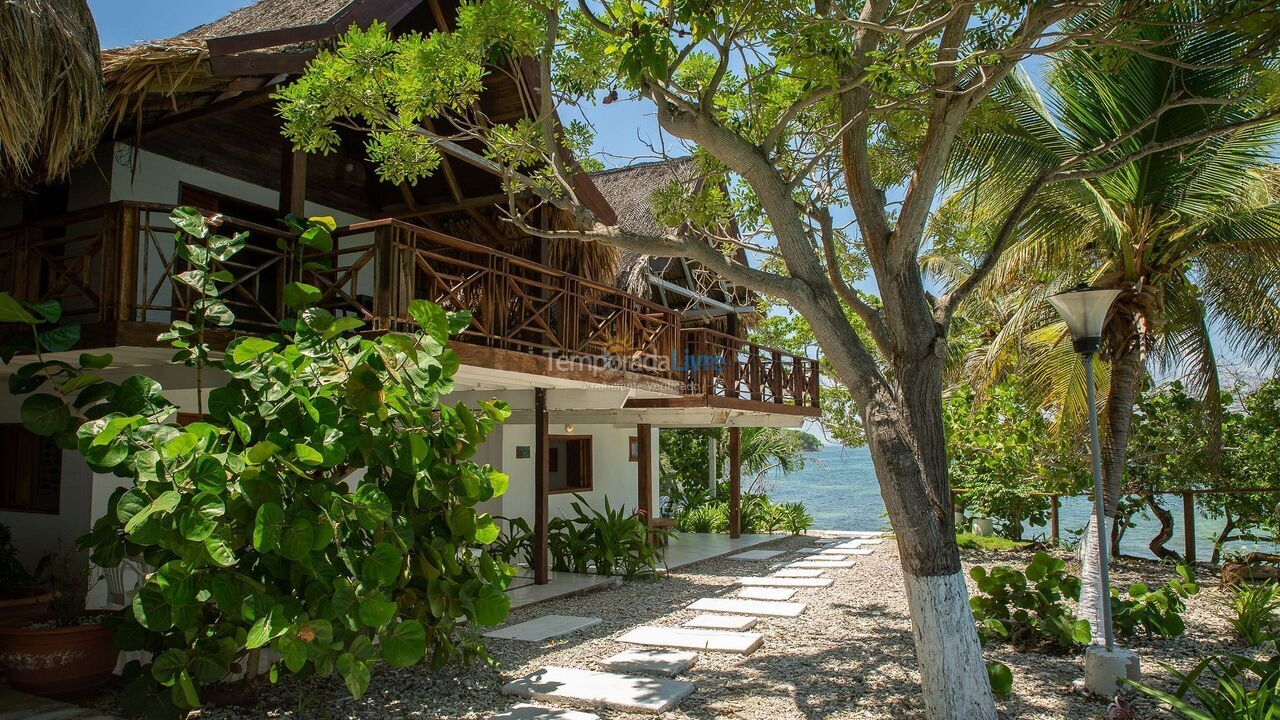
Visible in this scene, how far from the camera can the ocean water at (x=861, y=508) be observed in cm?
2053

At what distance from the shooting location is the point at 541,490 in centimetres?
1006

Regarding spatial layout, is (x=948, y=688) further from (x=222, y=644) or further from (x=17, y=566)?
(x=17, y=566)

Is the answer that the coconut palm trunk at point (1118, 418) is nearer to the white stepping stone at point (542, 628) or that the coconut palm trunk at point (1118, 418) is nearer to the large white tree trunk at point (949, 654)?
the large white tree trunk at point (949, 654)

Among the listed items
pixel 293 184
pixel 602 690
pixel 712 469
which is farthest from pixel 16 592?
pixel 712 469

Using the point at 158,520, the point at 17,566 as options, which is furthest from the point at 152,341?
the point at 17,566

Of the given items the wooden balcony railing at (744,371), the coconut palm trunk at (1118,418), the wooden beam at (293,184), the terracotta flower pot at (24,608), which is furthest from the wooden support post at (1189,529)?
the terracotta flower pot at (24,608)

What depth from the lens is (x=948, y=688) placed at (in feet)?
15.8

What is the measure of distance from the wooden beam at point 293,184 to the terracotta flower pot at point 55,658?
11.9 feet

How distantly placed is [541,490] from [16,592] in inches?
196

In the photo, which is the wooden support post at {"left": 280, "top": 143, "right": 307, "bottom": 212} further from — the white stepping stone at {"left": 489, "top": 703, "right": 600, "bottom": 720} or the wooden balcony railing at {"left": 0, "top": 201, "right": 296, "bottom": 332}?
the white stepping stone at {"left": 489, "top": 703, "right": 600, "bottom": 720}

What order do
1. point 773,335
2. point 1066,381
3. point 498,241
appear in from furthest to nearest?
1. point 773,335
2. point 498,241
3. point 1066,381

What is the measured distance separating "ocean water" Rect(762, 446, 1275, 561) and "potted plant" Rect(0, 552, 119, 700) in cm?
1062

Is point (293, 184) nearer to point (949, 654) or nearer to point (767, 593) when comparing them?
point (949, 654)

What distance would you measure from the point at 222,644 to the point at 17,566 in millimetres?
3715
